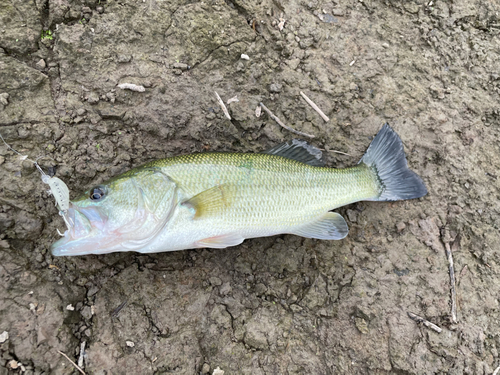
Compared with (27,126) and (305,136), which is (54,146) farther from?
(305,136)

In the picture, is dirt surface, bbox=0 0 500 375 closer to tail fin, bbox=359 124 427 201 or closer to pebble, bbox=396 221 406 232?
pebble, bbox=396 221 406 232

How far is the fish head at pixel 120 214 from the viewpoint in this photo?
7.92 ft

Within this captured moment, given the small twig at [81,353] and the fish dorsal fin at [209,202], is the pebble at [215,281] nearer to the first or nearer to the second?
the fish dorsal fin at [209,202]

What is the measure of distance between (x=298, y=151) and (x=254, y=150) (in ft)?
1.62

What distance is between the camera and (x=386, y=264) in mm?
3189

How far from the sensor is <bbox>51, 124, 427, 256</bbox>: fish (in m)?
2.50

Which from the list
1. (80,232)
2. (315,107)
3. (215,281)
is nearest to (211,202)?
(215,281)

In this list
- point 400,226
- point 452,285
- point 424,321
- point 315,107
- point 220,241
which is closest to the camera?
point 220,241

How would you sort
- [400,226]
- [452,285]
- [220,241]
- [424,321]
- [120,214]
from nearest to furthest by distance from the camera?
1. [120,214]
2. [220,241]
3. [424,321]
4. [452,285]
5. [400,226]

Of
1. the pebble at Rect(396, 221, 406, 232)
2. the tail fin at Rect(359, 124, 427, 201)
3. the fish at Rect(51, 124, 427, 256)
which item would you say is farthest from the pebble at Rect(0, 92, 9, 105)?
the pebble at Rect(396, 221, 406, 232)

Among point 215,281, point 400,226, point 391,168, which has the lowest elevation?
point 215,281

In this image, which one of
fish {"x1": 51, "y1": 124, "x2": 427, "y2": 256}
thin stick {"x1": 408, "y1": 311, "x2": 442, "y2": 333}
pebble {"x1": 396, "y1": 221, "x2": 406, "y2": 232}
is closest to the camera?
fish {"x1": 51, "y1": 124, "x2": 427, "y2": 256}

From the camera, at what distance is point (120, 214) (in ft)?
8.29

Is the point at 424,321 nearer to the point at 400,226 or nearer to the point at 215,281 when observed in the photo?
the point at 400,226
